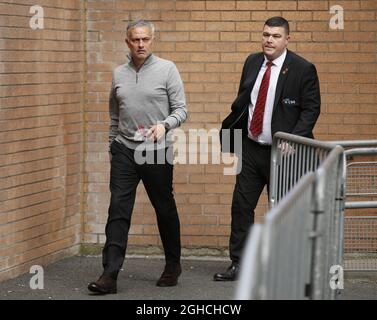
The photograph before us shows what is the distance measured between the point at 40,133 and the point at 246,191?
1.75 meters

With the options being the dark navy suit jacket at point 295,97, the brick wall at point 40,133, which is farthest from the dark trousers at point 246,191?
the brick wall at point 40,133

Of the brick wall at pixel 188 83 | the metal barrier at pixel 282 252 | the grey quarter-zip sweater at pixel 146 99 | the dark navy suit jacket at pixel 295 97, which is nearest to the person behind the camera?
the metal barrier at pixel 282 252

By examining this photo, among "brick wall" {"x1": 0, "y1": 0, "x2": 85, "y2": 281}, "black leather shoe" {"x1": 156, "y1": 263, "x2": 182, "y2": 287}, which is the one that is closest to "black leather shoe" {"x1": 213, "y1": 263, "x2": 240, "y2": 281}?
"black leather shoe" {"x1": 156, "y1": 263, "x2": 182, "y2": 287}

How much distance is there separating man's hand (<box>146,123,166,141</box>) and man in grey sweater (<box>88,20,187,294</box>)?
62 millimetres

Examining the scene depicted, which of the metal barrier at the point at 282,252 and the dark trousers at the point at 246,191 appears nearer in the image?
the metal barrier at the point at 282,252

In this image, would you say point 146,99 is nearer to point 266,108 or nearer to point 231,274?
point 266,108

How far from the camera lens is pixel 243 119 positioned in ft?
25.3

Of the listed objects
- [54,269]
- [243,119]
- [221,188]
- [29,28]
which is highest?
[29,28]

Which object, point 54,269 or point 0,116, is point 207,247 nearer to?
point 54,269

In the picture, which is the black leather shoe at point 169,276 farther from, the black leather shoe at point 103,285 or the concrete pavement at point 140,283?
the black leather shoe at point 103,285

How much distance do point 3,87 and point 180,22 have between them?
201 cm

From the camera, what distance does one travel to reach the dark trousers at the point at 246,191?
7.70 meters

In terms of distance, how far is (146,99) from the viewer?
23.9 ft
